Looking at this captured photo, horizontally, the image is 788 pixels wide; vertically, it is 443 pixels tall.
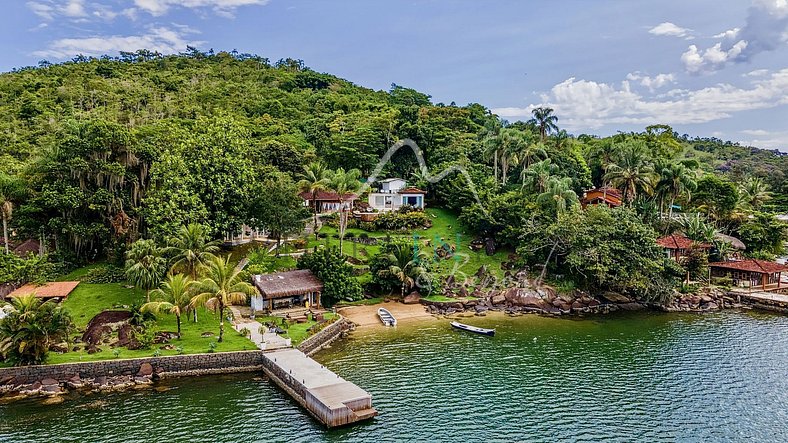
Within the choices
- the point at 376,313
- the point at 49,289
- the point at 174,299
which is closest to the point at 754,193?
the point at 376,313

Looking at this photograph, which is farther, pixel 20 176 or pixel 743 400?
pixel 20 176

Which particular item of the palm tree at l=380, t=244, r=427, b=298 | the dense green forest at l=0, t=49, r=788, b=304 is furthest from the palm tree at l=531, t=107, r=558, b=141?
the palm tree at l=380, t=244, r=427, b=298

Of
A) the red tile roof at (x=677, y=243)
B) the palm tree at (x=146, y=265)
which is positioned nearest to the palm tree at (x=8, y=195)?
the palm tree at (x=146, y=265)

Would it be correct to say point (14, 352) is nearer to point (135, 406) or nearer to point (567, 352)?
point (135, 406)

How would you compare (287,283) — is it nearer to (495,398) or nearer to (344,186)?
(344,186)

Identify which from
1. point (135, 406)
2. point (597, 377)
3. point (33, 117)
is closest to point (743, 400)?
point (597, 377)

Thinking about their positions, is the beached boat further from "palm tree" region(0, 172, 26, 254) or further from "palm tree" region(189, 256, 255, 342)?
"palm tree" region(0, 172, 26, 254)

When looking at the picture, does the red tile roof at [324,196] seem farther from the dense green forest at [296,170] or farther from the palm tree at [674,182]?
the palm tree at [674,182]
